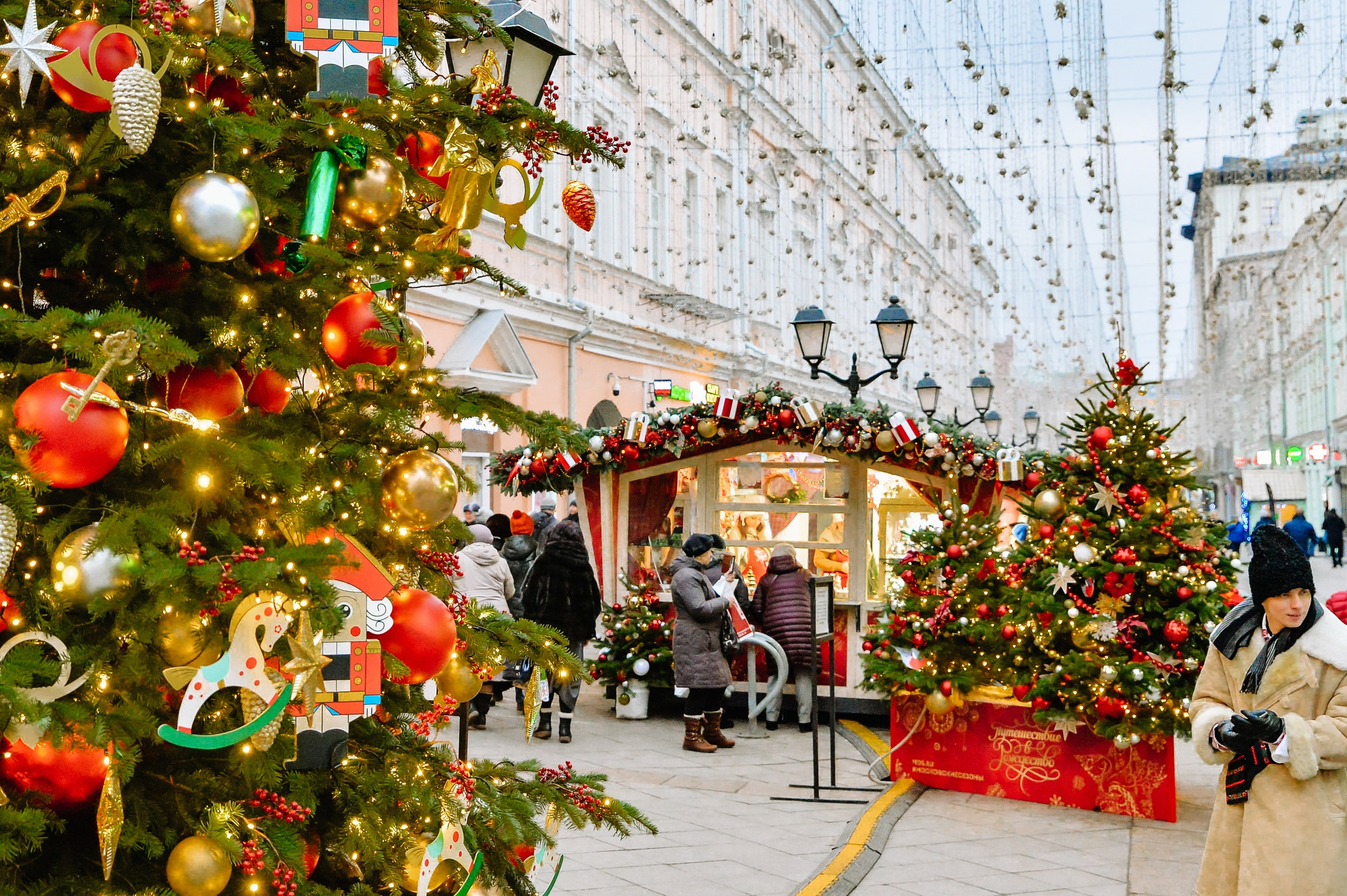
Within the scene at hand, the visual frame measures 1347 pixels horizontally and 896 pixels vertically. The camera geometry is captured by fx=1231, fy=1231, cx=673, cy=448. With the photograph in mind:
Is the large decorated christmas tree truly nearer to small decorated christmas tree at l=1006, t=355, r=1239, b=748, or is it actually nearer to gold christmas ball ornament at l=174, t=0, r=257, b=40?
gold christmas ball ornament at l=174, t=0, r=257, b=40

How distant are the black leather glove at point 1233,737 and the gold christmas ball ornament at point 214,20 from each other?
3.53 metres

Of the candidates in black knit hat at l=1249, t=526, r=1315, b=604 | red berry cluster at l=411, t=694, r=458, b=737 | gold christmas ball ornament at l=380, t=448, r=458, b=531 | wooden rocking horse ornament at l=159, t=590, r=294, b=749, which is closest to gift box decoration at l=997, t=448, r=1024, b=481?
black knit hat at l=1249, t=526, r=1315, b=604

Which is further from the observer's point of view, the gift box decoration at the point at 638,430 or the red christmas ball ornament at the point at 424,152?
the gift box decoration at the point at 638,430

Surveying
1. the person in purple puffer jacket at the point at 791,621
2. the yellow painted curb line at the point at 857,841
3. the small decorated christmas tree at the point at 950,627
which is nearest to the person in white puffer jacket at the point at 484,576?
the person in purple puffer jacket at the point at 791,621

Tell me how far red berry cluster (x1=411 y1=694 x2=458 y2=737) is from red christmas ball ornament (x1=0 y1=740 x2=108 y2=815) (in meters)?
1.07

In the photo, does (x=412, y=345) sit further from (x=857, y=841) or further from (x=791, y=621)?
(x=791, y=621)

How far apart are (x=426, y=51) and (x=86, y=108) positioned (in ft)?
3.85

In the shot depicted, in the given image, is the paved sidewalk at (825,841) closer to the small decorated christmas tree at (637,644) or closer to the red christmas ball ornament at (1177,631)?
the red christmas ball ornament at (1177,631)

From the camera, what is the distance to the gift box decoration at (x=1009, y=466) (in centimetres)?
1000

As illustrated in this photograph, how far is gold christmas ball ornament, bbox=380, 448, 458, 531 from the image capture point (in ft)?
10.2

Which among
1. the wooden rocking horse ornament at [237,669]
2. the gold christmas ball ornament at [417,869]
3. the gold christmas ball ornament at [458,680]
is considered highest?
the wooden rocking horse ornament at [237,669]

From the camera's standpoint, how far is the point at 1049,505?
749 centimetres

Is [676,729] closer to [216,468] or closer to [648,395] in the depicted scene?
[216,468]

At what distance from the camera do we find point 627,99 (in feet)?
66.7
